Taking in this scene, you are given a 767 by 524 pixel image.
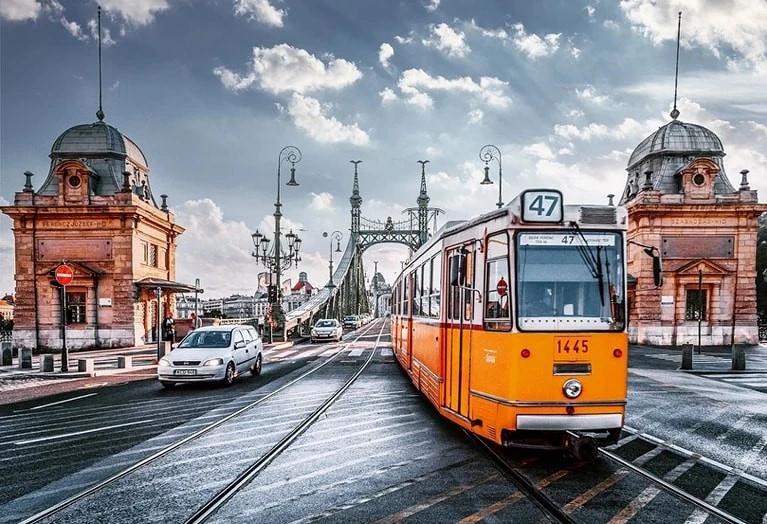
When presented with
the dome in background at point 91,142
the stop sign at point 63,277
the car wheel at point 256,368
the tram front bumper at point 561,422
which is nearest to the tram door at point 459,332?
the tram front bumper at point 561,422

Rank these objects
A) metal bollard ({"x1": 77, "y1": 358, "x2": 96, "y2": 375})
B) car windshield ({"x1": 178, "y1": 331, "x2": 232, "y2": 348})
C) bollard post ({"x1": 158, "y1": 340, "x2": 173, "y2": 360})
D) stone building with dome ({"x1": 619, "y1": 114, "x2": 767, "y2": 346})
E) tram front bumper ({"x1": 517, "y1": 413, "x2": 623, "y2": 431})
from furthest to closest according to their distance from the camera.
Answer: stone building with dome ({"x1": 619, "y1": 114, "x2": 767, "y2": 346})
bollard post ({"x1": 158, "y1": 340, "x2": 173, "y2": 360})
metal bollard ({"x1": 77, "y1": 358, "x2": 96, "y2": 375})
car windshield ({"x1": 178, "y1": 331, "x2": 232, "y2": 348})
tram front bumper ({"x1": 517, "y1": 413, "x2": 623, "y2": 431})

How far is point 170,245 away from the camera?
121 ft

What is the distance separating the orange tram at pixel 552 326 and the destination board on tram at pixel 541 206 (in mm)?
12

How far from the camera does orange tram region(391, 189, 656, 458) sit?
6.71 metres

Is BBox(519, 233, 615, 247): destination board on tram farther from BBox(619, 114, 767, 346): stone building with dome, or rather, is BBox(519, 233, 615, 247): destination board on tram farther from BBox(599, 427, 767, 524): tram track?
BBox(619, 114, 767, 346): stone building with dome

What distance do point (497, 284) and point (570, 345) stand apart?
1.15 metres

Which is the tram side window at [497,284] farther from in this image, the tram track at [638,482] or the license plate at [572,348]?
the tram track at [638,482]

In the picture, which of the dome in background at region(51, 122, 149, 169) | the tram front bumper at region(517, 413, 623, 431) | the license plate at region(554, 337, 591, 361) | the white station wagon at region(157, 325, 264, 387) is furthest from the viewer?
the dome in background at region(51, 122, 149, 169)

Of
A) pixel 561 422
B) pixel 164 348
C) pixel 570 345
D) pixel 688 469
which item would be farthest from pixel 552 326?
pixel 164 348

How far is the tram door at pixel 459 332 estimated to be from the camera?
7703 millimetres

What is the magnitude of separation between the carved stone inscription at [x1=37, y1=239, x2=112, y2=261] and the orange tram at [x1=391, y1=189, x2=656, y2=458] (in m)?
28.4

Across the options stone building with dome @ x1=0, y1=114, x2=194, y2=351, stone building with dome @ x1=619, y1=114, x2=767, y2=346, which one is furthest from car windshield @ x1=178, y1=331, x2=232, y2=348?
stone building with dome @ x1=619, y1=114, x2=767, y2=346

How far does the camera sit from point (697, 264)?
3153cm

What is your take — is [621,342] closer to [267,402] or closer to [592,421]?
[592,421]
